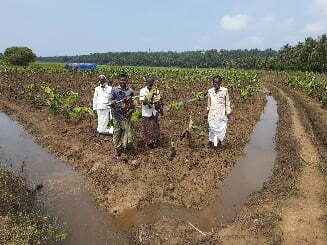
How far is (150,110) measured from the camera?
367 inches

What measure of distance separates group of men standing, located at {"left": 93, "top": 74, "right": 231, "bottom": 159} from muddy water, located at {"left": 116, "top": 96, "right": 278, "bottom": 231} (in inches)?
44.3

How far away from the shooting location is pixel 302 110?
61.1 feet

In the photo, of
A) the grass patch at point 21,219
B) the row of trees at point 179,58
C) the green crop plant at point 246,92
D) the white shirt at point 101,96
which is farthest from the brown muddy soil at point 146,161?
the row of trees at point 179,58

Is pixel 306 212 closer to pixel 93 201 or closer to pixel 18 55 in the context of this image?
pixel 93 201

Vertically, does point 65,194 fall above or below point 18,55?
above

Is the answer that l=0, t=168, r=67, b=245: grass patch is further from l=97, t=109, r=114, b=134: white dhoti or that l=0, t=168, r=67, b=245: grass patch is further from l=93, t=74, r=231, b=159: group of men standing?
l=97, t=109, r=114, b=134: white dhoti

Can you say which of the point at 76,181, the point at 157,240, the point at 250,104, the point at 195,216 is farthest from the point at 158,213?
the point at 250,104

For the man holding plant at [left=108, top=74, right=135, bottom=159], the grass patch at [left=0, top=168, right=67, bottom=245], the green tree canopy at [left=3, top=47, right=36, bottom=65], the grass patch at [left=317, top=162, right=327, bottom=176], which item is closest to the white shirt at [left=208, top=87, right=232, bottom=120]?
the man holding plant at [left=108, top=74, right=135, bottom=159]

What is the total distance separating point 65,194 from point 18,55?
5406cm

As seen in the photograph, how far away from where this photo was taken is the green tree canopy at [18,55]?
57000 millimetres

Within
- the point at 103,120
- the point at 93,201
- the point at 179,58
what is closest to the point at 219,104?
the point at 103,120

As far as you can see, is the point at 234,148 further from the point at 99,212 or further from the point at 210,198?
the point at 99,212

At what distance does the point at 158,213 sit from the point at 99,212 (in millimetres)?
992

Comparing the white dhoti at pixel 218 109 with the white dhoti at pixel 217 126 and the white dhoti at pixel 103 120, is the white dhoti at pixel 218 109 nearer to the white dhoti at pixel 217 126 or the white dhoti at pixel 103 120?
the white dhoti at pixel 217 126
